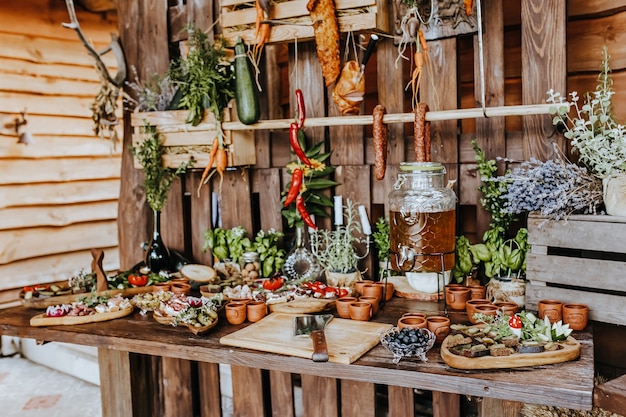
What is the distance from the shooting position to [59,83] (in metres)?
5.36

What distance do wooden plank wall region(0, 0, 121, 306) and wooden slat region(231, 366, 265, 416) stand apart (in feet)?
8.90

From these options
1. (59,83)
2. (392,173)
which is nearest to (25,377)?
(59,83)

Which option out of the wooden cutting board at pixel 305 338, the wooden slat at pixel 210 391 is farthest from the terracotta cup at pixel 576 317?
the wooden slat at pixel 210 391

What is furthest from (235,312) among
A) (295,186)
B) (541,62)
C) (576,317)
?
(541,62)

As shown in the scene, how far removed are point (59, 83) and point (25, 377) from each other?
254cm

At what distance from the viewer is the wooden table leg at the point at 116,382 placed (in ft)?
9.82

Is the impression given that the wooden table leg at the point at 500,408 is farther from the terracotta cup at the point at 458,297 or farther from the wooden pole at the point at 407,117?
the wooden pole at the point at 407,117

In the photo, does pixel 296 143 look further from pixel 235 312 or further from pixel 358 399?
pixel 358 399

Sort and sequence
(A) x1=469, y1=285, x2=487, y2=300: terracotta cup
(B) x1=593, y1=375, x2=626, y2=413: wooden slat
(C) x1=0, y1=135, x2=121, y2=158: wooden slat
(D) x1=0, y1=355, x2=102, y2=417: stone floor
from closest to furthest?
(B) x1=593, y1=375, x2=626, y2=413: wooden slat → (A) x1=469, y1=285, x2=487, y2=300: terracotta cup → (D) x1=0, y1=355, x2=102, y2=417: stone floor → (C) x1=0, y1=135, x2=121, y2=158: wooden slat

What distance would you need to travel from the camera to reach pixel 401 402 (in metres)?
2.93

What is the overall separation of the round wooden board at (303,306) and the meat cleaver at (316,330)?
0.15 metres

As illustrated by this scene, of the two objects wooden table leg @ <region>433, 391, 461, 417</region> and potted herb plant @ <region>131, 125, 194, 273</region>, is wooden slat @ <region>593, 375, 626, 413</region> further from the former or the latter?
potted herb plant @ <region>131, 125, 194, 273</region>

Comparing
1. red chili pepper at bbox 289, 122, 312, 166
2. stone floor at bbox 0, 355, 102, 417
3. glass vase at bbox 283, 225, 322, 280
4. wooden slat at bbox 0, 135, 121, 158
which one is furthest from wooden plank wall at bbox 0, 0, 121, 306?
red chili pepper at bbox 289, 122, 312, 166

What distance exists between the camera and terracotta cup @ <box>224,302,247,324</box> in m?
2.55
